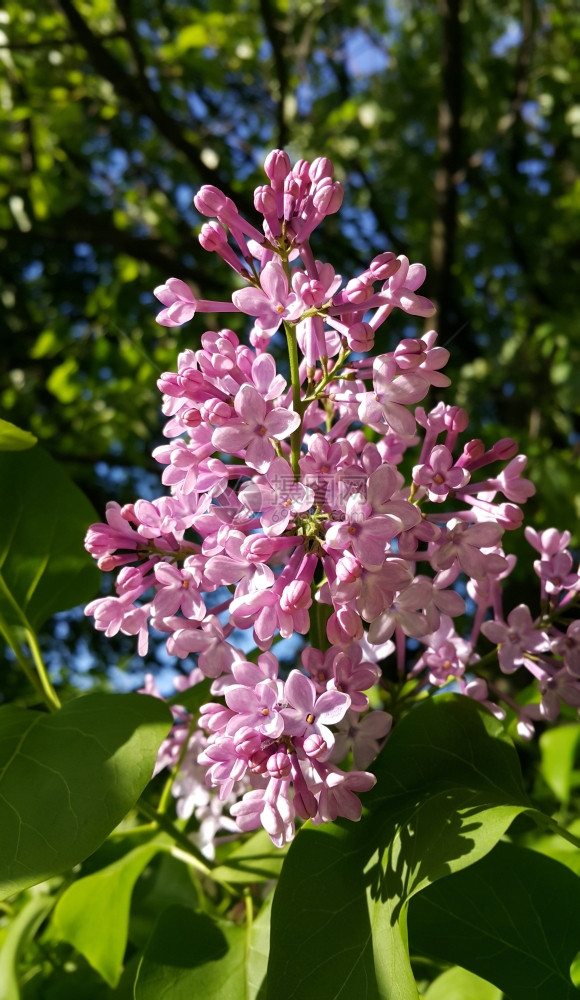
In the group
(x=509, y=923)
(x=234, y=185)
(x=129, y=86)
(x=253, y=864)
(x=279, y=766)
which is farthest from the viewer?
(x=234, y=185)

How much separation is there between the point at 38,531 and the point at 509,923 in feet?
1.75

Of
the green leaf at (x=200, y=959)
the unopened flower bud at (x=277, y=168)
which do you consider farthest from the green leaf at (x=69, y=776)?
the unopened flower bud at (x=277, y=168)

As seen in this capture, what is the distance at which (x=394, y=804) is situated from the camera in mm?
604

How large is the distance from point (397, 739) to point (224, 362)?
0.30 meters

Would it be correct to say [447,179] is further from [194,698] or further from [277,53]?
[194,698]

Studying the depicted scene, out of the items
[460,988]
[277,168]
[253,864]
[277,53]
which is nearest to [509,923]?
[460,988]

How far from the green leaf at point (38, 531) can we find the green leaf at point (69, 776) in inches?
8.0

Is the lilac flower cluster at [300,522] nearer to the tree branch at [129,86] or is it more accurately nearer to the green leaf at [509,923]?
the green leaf at [509,923]

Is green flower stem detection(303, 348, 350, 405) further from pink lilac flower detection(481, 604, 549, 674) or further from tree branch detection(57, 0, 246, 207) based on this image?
tree branch detection(57, 0, 246, 207)

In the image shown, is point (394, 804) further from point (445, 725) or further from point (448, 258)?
point (448, 258)

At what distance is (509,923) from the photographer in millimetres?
627

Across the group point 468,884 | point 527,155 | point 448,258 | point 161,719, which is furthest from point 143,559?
point 527,155

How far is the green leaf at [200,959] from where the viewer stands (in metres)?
0.61

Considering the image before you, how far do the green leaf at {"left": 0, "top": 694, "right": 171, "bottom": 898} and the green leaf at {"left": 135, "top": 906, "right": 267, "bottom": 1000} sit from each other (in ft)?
0.50
